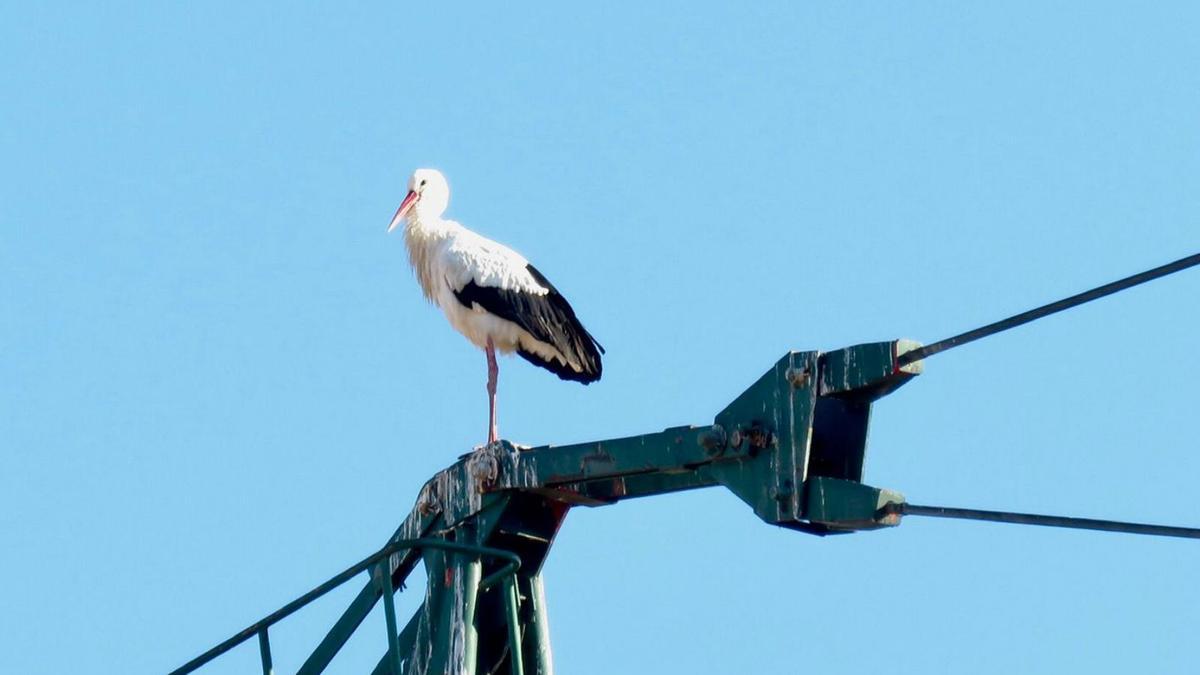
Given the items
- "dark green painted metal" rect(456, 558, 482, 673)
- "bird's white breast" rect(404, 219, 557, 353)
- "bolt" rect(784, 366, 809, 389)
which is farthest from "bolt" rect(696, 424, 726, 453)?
"bird's white breast" rect(404, 219, 557, 353)

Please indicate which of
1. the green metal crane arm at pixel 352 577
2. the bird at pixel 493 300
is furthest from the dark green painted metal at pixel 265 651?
the bird at pixel 493 300

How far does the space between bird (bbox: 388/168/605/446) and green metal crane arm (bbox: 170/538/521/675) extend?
3423mm

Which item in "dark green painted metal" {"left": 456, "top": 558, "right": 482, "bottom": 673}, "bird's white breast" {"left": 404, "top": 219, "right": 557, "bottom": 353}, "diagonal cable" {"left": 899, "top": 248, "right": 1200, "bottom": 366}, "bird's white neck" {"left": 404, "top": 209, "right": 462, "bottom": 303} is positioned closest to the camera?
"diagonal cable" {"left": 899, "top": 248, "right": 1200, "bottom": 366}

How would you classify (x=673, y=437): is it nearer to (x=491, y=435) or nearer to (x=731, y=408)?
(x=731, y=408)

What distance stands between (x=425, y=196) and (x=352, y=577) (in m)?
5.59

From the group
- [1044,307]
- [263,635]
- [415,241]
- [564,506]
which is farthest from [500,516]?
[415,241]

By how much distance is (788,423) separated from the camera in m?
8.34

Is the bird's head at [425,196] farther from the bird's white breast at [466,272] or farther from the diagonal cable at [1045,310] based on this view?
the diagonal cable at [1045,310]

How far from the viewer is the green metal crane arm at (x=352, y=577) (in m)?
9.02

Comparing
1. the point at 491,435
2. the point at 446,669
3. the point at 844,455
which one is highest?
the point at 491,435

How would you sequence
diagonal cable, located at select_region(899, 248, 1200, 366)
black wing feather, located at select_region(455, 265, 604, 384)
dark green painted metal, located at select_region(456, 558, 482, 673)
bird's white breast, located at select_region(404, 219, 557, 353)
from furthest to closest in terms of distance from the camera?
bird's white breast, located at select_region(404, 219, 557, 353) → black wing feather, located at select_region(455, 265, 604, 384) → dark green painted metal, located at select_region(456, 558, 482, 673) → diagonal cable, located at select_region(899, 248, 1200, 366)

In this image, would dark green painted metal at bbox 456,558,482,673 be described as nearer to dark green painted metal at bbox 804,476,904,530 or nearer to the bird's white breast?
dark green painted metal at bbox 804,476,904,530

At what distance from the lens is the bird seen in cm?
1277

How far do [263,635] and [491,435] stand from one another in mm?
3604
